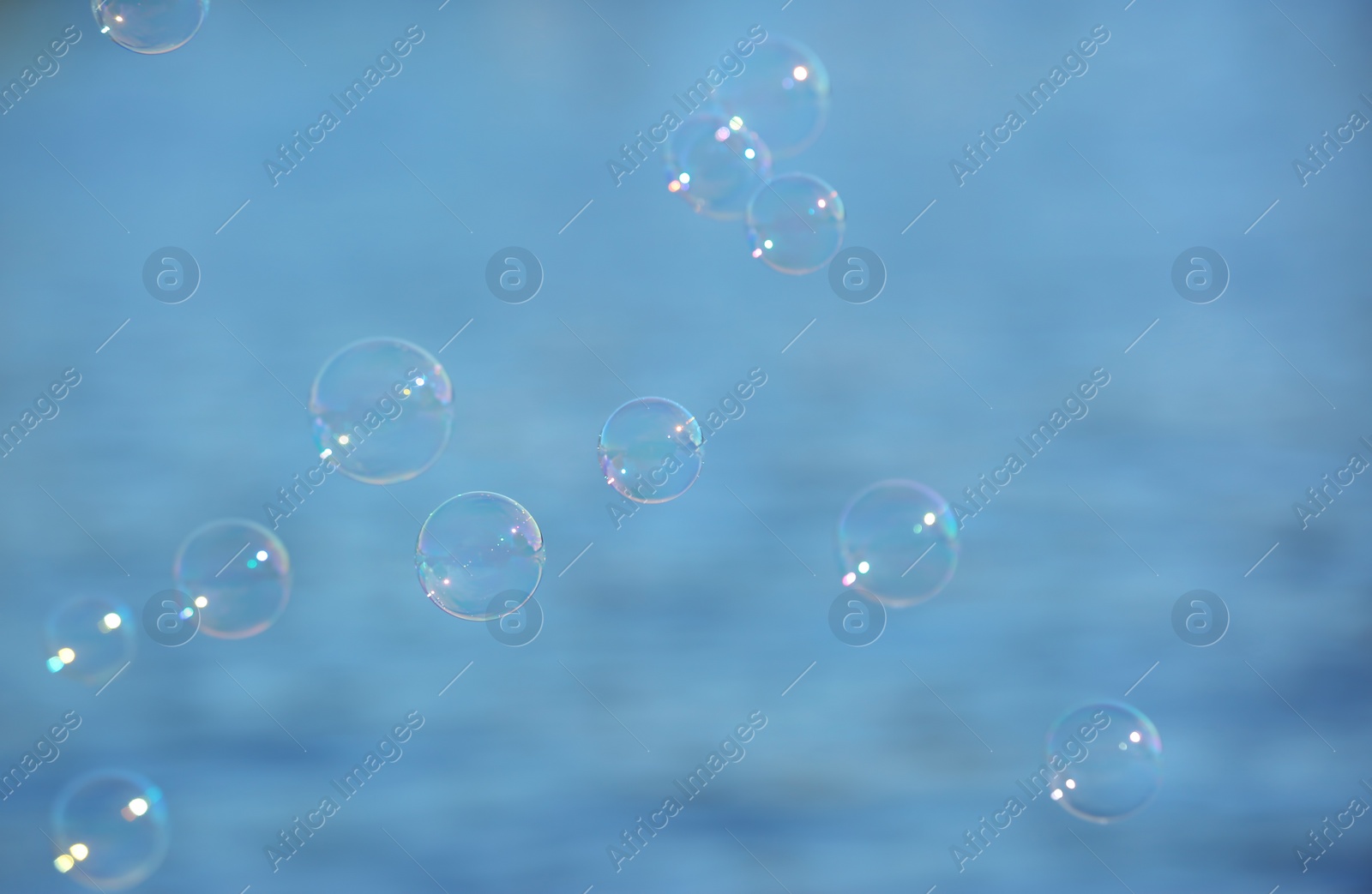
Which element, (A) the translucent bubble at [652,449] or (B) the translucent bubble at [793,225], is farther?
(B) the translucent bubble at [793,225]

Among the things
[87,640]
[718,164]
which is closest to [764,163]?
[718,164]

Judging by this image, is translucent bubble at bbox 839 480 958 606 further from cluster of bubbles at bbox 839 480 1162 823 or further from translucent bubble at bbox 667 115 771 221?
translucent bubble at bbox 667 115 771 221

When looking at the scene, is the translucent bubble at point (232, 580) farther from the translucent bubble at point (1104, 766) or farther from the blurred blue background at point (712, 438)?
the translucent bubble at point (1104, 766)

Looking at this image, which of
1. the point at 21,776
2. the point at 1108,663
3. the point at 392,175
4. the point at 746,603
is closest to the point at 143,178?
the point at 392,175

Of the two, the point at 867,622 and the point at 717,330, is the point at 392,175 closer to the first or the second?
the point at 717,330

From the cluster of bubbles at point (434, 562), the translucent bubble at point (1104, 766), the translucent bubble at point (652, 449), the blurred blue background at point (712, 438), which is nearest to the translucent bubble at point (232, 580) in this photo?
the cluster of bubbles at point (434, 562)
